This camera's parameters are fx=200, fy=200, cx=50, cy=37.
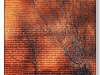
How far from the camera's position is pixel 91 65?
5.29 meters

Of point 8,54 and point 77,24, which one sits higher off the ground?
point 77,24

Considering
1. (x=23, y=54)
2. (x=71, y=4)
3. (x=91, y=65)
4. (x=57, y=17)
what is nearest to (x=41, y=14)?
(x=57, y=17)

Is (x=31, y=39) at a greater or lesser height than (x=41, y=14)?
lesser

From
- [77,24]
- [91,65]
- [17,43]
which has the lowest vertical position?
[91,65]

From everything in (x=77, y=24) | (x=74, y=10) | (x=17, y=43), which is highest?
(x=74, y=10)

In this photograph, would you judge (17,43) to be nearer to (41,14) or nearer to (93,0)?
(41,14)

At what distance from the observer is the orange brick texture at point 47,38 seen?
525 cm

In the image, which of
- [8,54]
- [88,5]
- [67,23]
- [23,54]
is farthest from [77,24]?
[8,54]

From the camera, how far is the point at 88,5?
17.3ft

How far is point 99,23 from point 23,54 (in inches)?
84.8

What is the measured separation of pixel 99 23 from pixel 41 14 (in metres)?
1.54

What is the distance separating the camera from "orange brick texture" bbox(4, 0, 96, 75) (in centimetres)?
525

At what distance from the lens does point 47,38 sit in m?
5.25

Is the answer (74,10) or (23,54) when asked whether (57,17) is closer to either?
(74,10)
